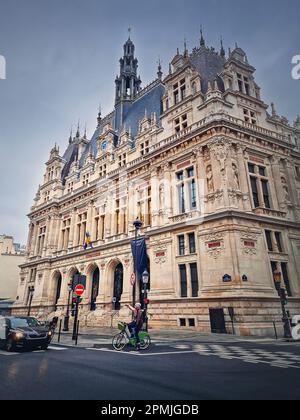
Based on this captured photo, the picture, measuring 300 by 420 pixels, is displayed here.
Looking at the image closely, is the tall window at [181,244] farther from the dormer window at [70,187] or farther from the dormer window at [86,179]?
the dormer window at [70,187]

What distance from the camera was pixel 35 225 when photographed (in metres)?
47.2

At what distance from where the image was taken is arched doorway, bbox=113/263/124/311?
3027 centimetres

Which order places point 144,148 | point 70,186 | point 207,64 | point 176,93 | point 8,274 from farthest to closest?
point 8,274 → point 70,186 → point 144,148 → point 207,64 → point 176,93

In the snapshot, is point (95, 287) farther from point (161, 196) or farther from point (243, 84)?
point (243, 84)

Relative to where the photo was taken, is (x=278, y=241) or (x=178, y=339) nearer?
(x=178, y=339)

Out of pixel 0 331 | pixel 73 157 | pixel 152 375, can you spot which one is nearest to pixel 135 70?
pixel 73 157

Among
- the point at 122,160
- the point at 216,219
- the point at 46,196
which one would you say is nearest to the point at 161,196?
the point at 216,219

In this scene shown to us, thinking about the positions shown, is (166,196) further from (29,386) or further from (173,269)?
(29,386)

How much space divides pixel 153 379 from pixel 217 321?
1454cm

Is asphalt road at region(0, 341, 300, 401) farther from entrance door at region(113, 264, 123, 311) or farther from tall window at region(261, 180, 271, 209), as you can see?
entrance door at region(113, 264, 123, 311)

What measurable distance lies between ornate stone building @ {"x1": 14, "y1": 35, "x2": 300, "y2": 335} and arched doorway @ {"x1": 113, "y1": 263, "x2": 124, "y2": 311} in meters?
0.15

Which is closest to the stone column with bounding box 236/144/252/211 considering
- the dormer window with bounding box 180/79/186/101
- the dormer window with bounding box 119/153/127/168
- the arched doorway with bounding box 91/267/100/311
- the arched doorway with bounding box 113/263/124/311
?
the dormer window with bounding box 180/79/186/101

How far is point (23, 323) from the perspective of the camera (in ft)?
42.7

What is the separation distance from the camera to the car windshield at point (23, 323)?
496 inches
